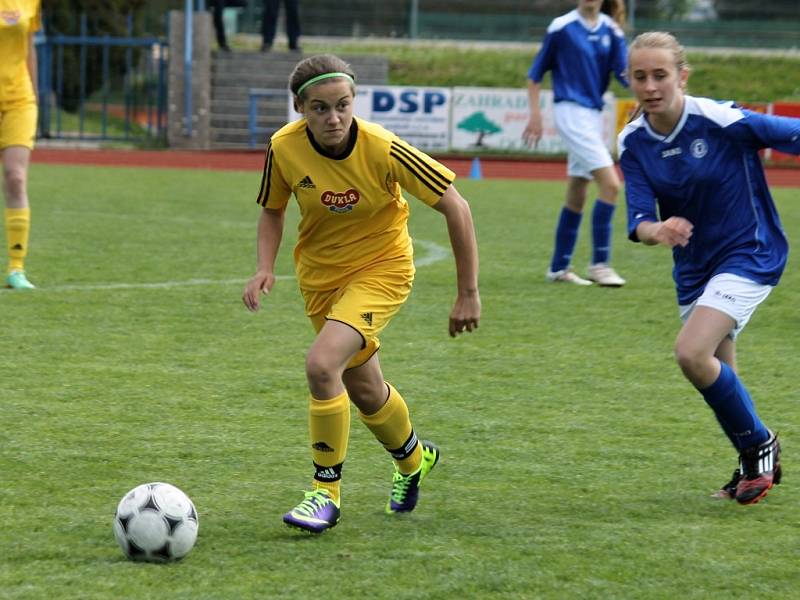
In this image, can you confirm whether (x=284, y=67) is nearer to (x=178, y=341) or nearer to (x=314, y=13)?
(x=314, y=13)

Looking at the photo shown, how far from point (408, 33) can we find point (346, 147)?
95.6 feet

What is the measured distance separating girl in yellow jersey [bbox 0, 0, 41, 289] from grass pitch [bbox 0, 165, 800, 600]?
0.57 metres

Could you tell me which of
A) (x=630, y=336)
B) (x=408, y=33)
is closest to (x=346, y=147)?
(x=630, y=336)

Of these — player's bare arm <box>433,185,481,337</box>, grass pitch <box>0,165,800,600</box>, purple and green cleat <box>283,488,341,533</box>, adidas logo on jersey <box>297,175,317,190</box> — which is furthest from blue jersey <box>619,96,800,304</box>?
purple and green cleat <box>283,488,341,533</box>

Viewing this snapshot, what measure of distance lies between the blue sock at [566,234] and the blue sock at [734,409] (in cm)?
501

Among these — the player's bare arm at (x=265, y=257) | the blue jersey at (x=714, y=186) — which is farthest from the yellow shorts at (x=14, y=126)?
the blue jersey at (x=714, y=186)

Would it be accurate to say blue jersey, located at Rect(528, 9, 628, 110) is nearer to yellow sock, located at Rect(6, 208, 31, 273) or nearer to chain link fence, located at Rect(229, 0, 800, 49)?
yellow sock, located at Rect(6, 208, 31, 273)

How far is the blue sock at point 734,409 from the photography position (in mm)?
4551

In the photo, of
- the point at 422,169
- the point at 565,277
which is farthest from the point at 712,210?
the point at 565,277

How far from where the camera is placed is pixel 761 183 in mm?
4730

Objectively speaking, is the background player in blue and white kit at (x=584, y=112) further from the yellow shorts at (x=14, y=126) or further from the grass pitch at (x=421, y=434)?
the yellow shorts at (x=14, y=126)

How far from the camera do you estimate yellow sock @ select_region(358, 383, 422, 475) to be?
4562 mm

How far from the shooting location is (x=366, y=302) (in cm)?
439

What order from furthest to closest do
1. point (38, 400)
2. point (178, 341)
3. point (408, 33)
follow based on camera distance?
1. point (408, 33)
2. point (178, 341)
3. point (38, 400)
